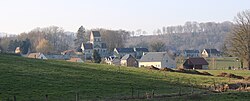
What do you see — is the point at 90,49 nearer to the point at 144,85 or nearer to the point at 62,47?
the point at 62,47

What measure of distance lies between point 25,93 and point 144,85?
1459 centimetres

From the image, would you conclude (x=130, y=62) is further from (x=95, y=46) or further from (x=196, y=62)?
(x=95, y=46)

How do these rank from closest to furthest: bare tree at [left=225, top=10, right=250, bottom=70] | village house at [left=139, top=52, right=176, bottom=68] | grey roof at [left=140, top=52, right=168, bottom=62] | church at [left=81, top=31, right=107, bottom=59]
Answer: bare tree at [left=225, top=10, right=250, bottom=70] → village house at [left=139, top=52, right=176, bottom=68] → grey roof at [left=140, top=52, right=168, bottom=62] → church at [left=81, top=31, right=107, bottom=59]

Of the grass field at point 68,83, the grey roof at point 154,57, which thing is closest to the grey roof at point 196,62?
the grey roof at point 154,57

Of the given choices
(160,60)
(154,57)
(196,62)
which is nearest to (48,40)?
(154,57)

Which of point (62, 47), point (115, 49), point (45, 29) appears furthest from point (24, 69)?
point (45, 29)

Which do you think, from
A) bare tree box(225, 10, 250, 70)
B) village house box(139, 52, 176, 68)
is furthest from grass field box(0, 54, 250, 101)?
village house box(139, 52, 176, 68)

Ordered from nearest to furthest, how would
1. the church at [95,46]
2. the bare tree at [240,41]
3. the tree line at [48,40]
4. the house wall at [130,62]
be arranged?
1. the bare tree at [240,41]
2. the house wall at [130,62]
3. the tree line at [48,40]
4. the church at [95,46]

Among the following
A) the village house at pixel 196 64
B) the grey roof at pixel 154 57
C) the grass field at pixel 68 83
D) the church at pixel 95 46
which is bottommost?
the grass field at pixel 68 83

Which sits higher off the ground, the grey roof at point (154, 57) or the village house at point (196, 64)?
the grey roof at point (154, 57)

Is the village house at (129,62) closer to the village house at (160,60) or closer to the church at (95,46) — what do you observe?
the village house at (160,60)

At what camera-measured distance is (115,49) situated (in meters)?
163

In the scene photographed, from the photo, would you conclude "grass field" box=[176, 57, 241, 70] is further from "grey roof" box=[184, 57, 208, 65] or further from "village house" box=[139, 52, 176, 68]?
"village house" box=[139, 52, 176, 68]

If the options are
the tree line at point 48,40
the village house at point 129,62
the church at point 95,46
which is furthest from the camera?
the church at point 95,46
